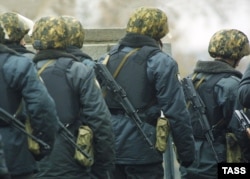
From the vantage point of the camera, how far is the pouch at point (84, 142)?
6.29m

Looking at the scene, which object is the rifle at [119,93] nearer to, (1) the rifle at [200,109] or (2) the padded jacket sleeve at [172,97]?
(2) the padded jacket sleeve at [172,97]

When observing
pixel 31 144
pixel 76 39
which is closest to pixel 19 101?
pixel 31 144

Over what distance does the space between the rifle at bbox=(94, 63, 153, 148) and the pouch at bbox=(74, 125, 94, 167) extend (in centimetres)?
58

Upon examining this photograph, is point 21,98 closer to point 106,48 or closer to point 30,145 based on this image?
point 30,145

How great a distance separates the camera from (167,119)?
6.78 metres

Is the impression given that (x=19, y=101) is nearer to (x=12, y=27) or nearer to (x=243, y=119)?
(x=12, y=27)

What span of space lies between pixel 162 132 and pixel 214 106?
2.09 ft

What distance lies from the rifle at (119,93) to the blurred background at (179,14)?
12852 millimetres

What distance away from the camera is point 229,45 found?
24.7 feet

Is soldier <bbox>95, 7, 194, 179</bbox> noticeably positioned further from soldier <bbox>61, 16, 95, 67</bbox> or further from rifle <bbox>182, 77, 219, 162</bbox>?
soldier <bbox>61, 16, 95, 67</bbox>

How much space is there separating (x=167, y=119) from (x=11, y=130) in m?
1.36

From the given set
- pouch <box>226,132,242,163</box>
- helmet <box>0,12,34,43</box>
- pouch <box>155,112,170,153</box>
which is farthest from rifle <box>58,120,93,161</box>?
pouch <box>226,132,242,163</box>

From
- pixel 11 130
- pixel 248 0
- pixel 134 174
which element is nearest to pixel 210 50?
pixel 134 174

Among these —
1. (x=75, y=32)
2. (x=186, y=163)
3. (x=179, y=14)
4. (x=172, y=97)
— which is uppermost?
(x=75, y=32)
